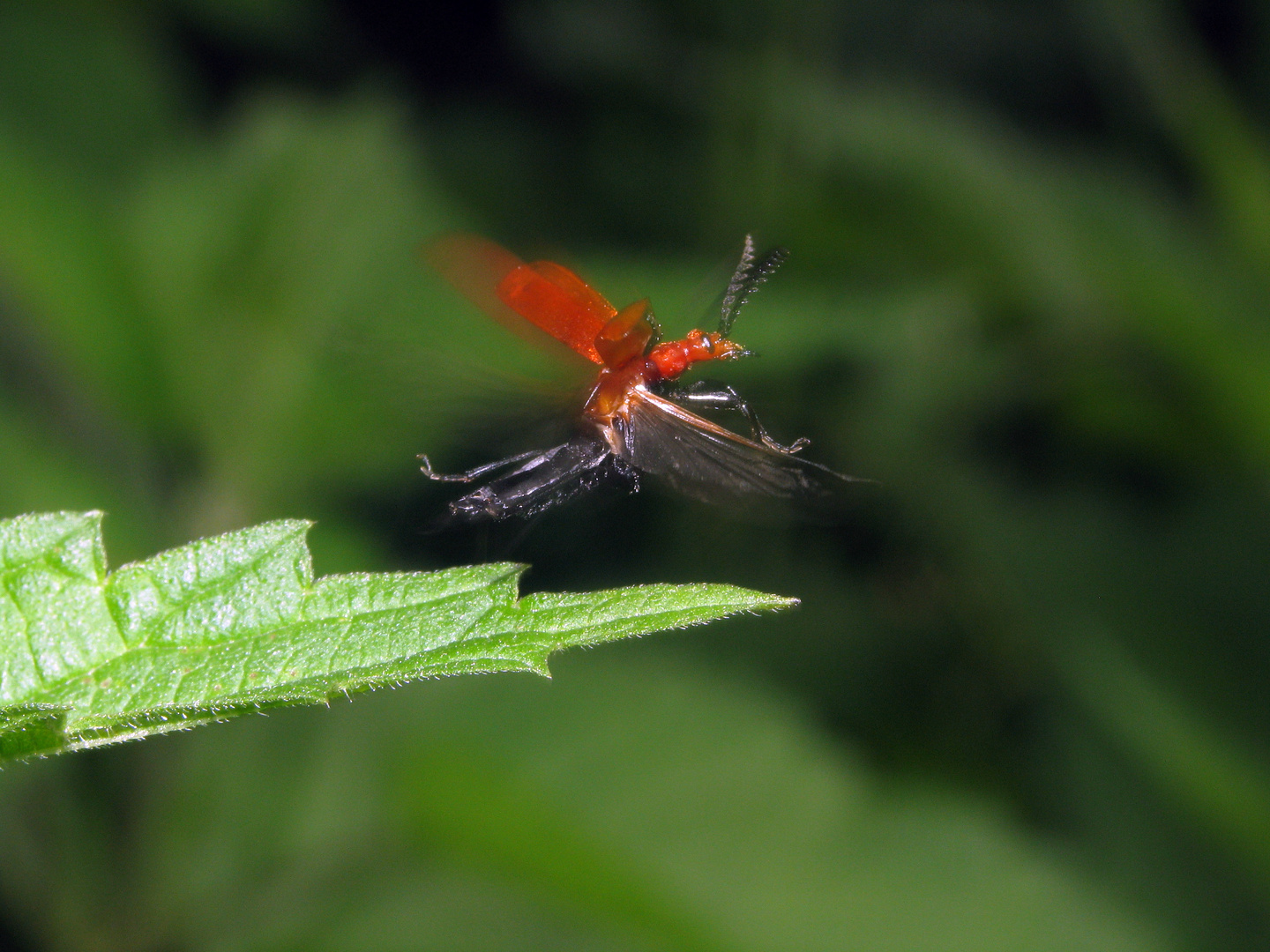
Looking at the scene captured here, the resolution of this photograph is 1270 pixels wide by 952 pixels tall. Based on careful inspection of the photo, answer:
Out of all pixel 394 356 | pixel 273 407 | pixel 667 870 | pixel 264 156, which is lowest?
pixel 667 870

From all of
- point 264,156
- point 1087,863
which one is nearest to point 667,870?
point 1087,863

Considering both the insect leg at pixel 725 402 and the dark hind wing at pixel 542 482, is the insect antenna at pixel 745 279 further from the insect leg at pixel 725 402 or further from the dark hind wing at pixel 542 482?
the dark hind wing at pixel 542 482

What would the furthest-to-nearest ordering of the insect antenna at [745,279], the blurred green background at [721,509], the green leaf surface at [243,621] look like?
the blurred green background at [721,509] < the insect antenna at [745,279] < the green leaf surface at [243,621]

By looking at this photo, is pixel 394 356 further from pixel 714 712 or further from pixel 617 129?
pixel 617 129

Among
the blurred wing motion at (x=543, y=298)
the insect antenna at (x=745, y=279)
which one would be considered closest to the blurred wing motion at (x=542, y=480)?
the blurred wing motion at (x=543, y=298)

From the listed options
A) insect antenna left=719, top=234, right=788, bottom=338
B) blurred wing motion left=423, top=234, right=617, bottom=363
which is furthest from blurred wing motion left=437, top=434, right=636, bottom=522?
insect antenna left=719, top=234, right=788, bottom=338
